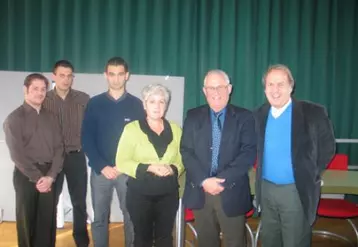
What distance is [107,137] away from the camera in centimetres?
259

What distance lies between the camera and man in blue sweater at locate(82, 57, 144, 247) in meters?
2.59

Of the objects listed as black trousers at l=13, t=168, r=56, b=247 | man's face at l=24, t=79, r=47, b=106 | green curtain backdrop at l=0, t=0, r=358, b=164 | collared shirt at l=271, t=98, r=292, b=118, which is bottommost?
black trousers at l=13, t=168, r=56, b=247

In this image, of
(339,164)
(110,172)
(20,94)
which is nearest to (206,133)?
(110,172)

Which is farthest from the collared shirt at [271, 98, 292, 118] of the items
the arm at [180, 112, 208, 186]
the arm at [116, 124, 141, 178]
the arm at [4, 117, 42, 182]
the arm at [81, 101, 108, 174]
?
the arm at [4, 117, 42, 182]

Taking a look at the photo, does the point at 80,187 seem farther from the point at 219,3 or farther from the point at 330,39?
the point at 330,39

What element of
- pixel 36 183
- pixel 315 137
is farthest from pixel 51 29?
pixel 315 137

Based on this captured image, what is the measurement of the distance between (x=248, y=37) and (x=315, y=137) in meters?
2.42

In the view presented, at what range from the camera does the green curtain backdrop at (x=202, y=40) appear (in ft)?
13.8

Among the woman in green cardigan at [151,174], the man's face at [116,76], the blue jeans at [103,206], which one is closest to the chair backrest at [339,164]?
the woman in green cardigan at [151,174]

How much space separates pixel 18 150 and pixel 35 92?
0.42 metres

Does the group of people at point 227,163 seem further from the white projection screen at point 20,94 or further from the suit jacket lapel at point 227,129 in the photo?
the white projection screen at point 20,94

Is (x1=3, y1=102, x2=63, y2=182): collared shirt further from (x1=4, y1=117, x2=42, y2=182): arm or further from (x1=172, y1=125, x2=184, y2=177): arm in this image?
(x1=172, y1=125, x2=184, y2=177): arm

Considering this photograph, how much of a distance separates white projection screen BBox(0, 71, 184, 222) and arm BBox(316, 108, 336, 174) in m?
1.94

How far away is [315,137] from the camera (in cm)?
215
